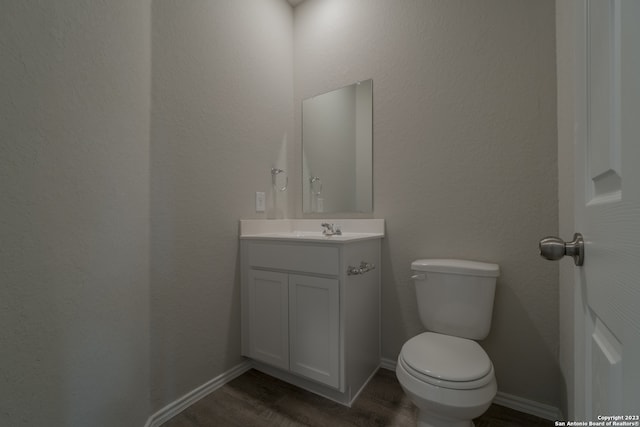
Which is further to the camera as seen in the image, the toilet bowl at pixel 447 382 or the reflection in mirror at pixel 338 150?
the reflection in mirror at pixel 338 150

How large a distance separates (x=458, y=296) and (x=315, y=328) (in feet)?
2.44

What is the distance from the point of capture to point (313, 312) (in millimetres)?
1445

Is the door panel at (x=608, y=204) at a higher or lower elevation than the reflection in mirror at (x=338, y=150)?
lower

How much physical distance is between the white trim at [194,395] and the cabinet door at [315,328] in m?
0.40

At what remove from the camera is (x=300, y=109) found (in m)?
2.14

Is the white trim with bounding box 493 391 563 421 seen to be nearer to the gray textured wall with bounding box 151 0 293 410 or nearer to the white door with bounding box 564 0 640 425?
the white door with bounding box 564 0 640 425

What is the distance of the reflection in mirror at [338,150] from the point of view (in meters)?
1.85

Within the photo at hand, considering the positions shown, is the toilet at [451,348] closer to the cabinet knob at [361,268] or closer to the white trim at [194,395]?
the cabinet knob at [361,268]

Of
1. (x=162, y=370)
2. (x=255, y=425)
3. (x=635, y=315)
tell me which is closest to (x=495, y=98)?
(x=635, y=315)

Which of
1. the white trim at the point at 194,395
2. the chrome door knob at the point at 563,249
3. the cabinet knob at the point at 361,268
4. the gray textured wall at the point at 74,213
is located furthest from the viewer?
the cabinet knob at the point at 361,268

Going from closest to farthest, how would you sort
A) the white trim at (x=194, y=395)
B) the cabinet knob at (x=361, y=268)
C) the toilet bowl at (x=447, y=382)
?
the toilet bowl at (x=447, y=382) → the white trim at (x=194, y=395) → the cabinet knob at (x=361, y=268)

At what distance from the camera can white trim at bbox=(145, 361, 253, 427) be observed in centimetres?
129

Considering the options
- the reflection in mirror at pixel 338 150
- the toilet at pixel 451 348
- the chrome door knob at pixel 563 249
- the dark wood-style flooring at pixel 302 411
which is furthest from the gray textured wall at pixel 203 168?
the chrome door knob at pixel 563 249

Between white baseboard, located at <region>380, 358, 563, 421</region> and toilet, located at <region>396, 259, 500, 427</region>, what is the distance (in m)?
0.40
